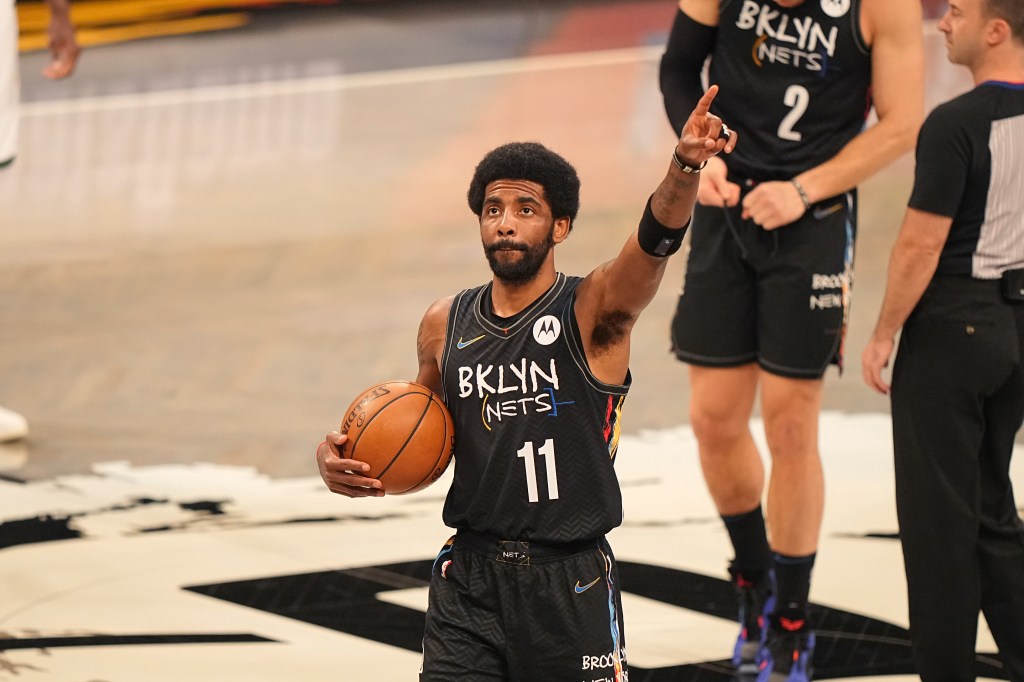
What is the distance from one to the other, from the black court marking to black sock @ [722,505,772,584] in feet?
0.77

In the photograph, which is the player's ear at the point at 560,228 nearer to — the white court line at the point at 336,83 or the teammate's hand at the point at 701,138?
the teammate's hand at the point at 701,138

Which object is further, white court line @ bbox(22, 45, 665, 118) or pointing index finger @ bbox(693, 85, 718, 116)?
white court line @ bbox(22, 45, 665, 118)

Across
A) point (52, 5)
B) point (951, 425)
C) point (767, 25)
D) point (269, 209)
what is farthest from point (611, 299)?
point (269, 209)

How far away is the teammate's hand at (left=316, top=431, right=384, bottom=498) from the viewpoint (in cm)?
366

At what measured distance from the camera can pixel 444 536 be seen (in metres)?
5.95

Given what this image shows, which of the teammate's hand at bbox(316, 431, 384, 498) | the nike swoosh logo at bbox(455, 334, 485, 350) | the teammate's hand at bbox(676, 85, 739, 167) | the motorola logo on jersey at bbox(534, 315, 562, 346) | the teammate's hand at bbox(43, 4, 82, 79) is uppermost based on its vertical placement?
the teammate's hand at bbox(43, 4, 82, 79)

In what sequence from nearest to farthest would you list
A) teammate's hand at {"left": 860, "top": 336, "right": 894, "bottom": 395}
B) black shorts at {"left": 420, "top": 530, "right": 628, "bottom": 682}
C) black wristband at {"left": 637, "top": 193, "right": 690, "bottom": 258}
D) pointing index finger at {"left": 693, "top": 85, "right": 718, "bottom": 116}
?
pointing index finger at {"left": 693, "top": 85, "right": 718, "bottom": 116}
black wristband at {"left": 637, "top": 193, "right": 690, "bottom": 258}
black shorts at {"left": 420, "top": 530, "right": 628, "bottom": 682}
teammate's hand at {"left": 860, "top": 336, "right": 894, "bottom": 395}

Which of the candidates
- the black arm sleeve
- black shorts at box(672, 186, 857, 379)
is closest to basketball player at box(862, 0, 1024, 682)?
black shorts at box(672, 186, 857, 379)

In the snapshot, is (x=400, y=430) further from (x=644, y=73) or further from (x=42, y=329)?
(x=644, y=73)

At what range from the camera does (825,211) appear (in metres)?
4.87

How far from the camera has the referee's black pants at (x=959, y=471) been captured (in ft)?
14.1

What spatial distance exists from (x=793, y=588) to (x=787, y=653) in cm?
19

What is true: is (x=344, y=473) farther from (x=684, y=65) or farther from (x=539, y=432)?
(x=684, y=65)

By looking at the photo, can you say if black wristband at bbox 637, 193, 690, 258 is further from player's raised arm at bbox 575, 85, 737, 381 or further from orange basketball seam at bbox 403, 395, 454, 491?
orange basketball seam at bbox 403, 395, 454, 491
